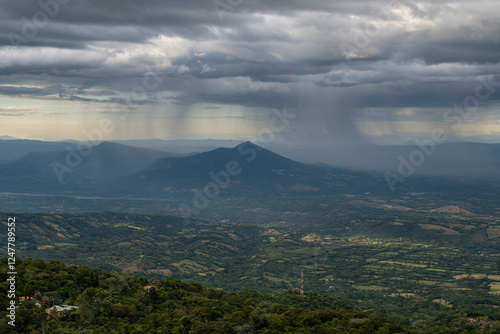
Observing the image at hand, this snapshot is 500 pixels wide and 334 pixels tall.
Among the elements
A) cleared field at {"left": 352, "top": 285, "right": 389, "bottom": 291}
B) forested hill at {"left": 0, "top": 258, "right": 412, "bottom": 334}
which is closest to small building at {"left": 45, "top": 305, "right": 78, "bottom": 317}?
forested hill at {"left": 0, "top": 258, "right": 412, "bottom": 334}

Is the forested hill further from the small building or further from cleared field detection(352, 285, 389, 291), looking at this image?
cleared field detection(352, 285, 389, 291)

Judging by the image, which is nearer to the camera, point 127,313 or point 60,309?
point 60,309

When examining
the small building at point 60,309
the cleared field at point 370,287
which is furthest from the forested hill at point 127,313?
the cleared field at point 370,287

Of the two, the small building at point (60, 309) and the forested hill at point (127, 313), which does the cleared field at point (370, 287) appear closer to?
the forested hill at point (127, 313)

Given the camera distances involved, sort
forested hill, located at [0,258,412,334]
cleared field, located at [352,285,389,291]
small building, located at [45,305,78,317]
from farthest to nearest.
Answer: cleared field, located at [352,285,389,291]
small building, located at [45,305,78,317]
forested hill, located at [0,258,412,334]

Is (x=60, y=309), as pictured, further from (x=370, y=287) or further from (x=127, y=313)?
(x=370, y=287)

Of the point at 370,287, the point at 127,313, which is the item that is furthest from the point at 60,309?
the point at 370,287

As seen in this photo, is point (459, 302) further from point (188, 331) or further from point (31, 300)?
point (31, 300)

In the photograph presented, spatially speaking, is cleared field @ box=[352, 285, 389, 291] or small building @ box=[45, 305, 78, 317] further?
cleared field @ box=[352, 285, 389, 291]
